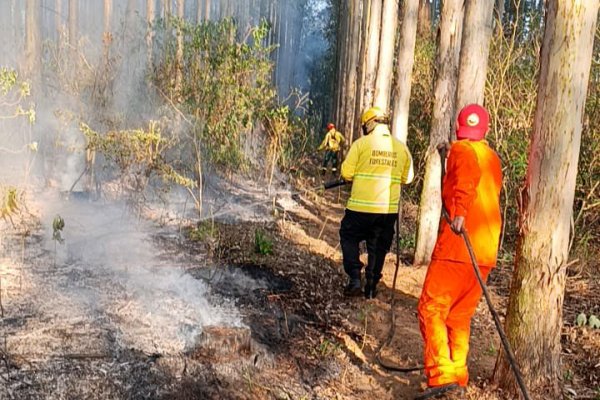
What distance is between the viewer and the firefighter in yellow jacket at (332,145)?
15547 mm

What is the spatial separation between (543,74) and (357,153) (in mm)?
2429

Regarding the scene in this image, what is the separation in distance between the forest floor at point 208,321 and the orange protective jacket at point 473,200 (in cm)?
100

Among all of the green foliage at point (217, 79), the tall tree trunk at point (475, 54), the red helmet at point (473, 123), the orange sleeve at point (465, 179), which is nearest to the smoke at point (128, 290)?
the green foliage at point (217, 79)

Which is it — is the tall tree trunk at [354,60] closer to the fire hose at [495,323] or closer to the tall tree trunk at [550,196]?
the fire hose at [495,323]

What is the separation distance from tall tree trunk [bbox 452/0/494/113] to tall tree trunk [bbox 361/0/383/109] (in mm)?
5691

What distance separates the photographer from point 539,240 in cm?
348

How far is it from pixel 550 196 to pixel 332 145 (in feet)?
40.1

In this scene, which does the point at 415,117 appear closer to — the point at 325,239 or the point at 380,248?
the point at 325,239

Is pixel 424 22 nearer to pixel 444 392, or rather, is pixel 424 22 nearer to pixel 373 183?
pixel 373 183

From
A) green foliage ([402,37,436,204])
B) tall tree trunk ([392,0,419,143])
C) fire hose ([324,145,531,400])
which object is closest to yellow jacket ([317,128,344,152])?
green foliage ([402,37,436,204])

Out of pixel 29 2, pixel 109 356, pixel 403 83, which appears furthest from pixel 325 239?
pixel 29 2

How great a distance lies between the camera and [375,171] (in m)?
5.62

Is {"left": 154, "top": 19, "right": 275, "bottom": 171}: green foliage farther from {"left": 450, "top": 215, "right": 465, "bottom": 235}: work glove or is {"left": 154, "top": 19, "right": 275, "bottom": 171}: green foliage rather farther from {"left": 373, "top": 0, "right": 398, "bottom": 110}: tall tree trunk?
{"left": 450, "top": 215, "right": 465, "bottom": 235}: work glove

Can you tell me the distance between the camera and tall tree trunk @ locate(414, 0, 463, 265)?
6.82 meters
